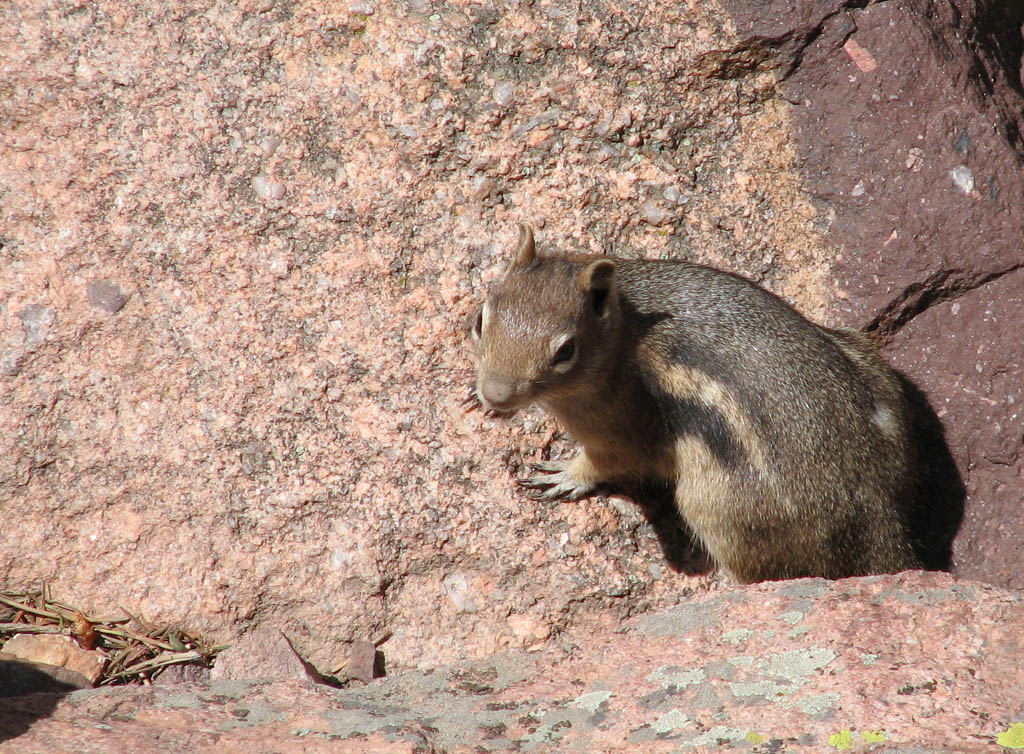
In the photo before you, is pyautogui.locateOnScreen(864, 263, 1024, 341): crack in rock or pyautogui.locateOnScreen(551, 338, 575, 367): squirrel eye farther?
pyautogui.locateOnScreen(864, 263, 1024, 341): crack in rock

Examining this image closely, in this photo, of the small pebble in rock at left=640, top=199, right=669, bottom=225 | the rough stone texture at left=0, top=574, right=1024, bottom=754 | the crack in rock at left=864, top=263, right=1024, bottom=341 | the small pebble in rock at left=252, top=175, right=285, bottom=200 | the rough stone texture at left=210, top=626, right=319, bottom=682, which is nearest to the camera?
the rough stone texture at left=0, top=574, right=1024, bottom=754

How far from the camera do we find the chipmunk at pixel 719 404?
168 inches

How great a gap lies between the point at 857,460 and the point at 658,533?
97 centimetres

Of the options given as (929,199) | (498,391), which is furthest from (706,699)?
(929,199)

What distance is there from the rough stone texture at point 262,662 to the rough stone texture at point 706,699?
9.9 inches

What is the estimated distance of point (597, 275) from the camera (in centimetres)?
429

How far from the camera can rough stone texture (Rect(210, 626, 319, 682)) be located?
159 inches

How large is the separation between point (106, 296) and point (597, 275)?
2.25 metres

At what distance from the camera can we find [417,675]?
13.6 ft

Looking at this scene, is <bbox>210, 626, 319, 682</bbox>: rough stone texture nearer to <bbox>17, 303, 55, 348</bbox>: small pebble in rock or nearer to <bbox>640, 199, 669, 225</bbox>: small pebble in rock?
<bbox>17, 303, 55, 348</bbox>: small pebble in rock

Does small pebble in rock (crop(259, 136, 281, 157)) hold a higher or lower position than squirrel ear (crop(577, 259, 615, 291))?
higher

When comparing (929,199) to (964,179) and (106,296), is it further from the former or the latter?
(106,296)

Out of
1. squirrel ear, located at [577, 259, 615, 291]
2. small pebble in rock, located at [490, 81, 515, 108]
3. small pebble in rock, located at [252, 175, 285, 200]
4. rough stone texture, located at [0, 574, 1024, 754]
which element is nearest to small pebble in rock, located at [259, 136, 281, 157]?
small pebble in rock, located at [252, 175, 285, 200]

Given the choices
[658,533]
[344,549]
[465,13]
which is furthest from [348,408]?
[465,13]
